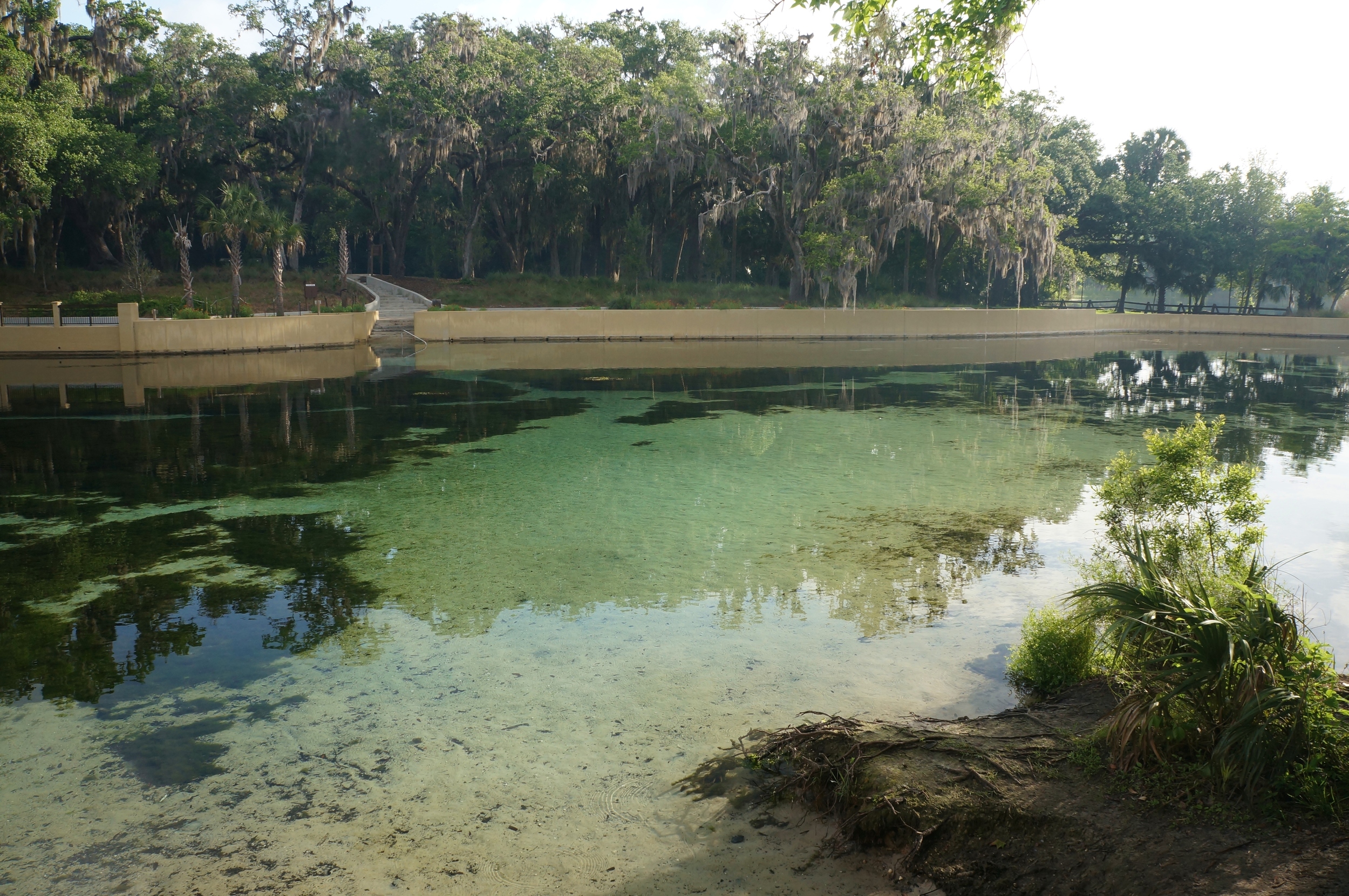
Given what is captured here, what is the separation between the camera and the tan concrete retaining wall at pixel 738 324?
36.7 meters

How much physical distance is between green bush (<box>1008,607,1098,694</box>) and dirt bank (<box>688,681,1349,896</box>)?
23.6 inches

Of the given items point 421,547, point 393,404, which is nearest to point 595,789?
point 421,547

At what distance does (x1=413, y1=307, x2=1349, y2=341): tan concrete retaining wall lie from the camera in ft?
120

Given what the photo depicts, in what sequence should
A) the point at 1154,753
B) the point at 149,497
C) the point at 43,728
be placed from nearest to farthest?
the point at 1154,753 < the point at 43,728 < the point at 149,497

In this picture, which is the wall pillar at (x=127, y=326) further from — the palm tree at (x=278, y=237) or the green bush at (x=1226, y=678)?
the green bush at (x=1226, y=678)

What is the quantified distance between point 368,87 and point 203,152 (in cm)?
795

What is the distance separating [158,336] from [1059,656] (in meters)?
29.4

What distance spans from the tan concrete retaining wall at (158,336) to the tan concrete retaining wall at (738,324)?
6.24m

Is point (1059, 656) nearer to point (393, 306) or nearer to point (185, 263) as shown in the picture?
point (185, 263)

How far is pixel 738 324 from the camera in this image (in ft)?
129

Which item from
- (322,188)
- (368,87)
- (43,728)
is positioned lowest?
(43,728)

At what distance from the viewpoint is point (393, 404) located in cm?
1852

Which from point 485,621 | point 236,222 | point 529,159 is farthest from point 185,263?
point 485,621

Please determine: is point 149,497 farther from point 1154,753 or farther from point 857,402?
point 857,402
